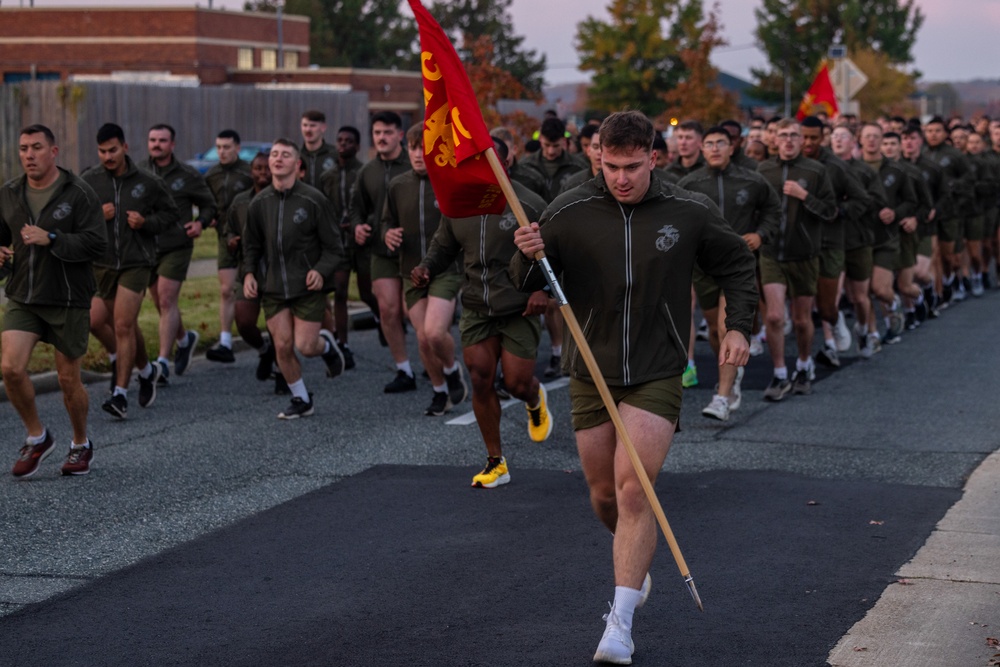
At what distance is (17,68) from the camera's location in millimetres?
64875

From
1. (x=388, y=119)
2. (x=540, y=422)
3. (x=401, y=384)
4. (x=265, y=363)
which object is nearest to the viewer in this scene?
(x=540, y=422)

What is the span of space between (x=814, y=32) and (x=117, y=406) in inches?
2481

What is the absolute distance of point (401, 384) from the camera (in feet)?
41.1

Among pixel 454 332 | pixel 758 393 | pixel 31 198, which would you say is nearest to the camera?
pixel 31 198

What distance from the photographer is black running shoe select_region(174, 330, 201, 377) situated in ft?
44.5

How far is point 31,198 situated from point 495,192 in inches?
162

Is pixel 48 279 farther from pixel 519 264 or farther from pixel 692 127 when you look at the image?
pixel 692 127

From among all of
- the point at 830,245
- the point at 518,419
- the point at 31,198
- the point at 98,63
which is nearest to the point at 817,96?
the point at 830,245

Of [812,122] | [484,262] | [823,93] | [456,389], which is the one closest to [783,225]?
[812,122]

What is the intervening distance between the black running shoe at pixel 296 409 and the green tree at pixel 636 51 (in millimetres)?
43692

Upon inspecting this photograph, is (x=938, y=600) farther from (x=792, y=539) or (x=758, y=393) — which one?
(x=758, y=393)

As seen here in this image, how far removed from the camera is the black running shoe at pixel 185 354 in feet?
44.5

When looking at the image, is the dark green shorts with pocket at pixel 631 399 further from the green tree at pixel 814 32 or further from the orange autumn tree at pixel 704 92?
the green tree at pixel 814 32

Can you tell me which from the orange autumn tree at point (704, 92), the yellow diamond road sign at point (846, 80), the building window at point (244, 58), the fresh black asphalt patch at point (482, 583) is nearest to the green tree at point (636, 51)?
the orange autumn tree at point (704, 92)
